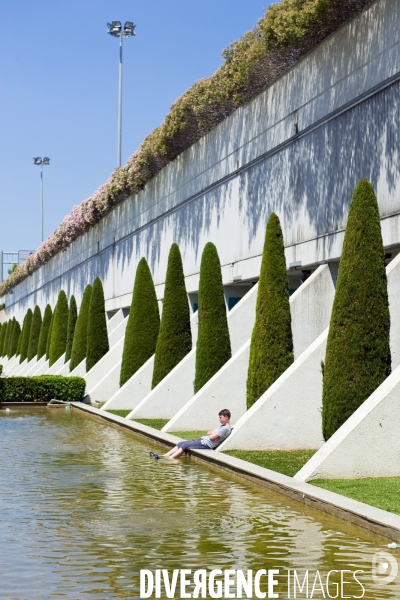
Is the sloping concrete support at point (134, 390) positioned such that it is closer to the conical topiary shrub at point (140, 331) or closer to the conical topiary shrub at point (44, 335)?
the conical topiary shrub at point (140, 331)

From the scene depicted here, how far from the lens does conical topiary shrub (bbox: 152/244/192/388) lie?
25562mm

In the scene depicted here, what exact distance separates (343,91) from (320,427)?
7.11 metres

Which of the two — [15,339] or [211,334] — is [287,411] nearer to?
[211,334]

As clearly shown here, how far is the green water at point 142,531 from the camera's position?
7.47m

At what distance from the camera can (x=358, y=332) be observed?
14375 millimetres

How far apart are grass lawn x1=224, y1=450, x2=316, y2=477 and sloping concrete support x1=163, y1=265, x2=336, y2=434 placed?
370cm

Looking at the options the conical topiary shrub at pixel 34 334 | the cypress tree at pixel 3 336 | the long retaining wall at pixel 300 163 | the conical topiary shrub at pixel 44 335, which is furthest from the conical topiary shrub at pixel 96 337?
the cypress tree at pixel 3 336

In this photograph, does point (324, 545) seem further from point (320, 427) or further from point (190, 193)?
point (190, 193)

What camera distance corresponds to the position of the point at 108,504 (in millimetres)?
11180

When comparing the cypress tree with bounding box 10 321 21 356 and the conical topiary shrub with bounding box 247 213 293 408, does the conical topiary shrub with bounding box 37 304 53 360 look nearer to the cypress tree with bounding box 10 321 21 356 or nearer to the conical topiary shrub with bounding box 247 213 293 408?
the cypress tree with bounding box 10 321 21 356

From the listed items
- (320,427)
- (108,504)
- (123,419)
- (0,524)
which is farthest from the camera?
(123,419)

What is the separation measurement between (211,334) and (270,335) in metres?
4.21

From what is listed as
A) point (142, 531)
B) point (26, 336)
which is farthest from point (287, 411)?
point (26, 336)

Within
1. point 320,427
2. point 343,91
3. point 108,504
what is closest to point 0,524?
point 108,504
